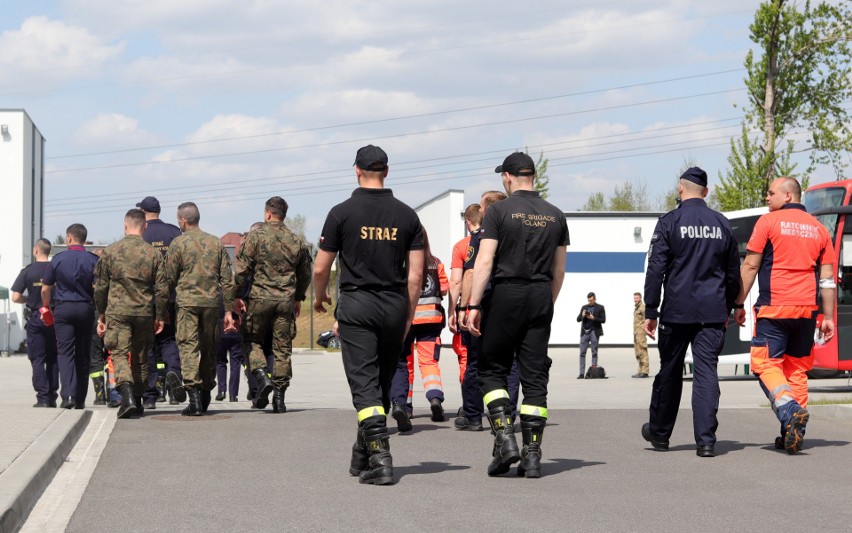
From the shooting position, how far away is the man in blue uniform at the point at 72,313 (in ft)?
40.2

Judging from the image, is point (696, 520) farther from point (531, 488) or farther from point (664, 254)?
point (664, 254)

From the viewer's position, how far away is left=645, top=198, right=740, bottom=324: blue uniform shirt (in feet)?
27.9

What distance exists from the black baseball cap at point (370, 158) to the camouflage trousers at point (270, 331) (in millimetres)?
4020

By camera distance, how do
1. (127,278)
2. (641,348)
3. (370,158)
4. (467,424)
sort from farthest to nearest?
1. (641,348)
2. (127,278)
3. (467,424)
4. (370,158)

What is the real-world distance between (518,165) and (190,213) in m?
4.65

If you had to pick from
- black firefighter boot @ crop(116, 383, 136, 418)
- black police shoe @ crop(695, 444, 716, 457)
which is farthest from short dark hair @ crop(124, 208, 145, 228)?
black police shoe @ crop(695, 444, 716, 457)

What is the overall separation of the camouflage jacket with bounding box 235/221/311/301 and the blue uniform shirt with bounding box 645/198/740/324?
3904 millimetres

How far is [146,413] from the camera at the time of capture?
1181cm

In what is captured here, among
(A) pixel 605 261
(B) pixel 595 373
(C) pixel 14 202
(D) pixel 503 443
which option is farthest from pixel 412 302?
(A) pixel 605 261

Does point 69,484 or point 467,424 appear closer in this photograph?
point 69,484

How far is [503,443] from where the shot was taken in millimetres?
7449

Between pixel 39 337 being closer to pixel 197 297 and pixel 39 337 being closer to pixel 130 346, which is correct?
pixel 130 346

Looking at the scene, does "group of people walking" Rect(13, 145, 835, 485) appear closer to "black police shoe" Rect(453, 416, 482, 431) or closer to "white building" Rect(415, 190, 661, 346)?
"black police shoe" Rect(453, 416, 482, 431)

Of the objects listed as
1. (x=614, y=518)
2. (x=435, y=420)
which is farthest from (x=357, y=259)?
(x=435, y=420)
